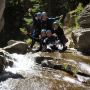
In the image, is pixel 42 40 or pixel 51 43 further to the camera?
pixel 51 43

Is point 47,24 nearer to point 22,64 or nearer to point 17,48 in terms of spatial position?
point 17,48

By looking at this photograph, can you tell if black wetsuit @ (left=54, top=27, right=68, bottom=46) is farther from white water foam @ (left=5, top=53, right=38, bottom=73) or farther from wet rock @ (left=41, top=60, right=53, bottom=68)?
wet rock @ (left=41, top=60, right=53, bottom=68)

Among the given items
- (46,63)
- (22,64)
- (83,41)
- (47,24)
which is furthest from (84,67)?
(47,24)

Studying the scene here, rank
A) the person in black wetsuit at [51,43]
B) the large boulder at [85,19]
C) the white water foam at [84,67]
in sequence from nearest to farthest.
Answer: the white water foam at [84,67], the person in black wetsuit at [51,43], the large boulder at [85,19]

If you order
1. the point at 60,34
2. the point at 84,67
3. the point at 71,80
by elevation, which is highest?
the point at 60,34

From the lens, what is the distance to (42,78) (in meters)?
9.38

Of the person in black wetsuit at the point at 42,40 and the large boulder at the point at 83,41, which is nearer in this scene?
the large boulder at the point at 83,41

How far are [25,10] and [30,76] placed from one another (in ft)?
95.8

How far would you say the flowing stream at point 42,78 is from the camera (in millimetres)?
8516

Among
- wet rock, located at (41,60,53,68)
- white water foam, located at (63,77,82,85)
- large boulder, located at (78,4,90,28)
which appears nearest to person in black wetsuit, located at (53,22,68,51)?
large boulder, located at (78,4,90,28)

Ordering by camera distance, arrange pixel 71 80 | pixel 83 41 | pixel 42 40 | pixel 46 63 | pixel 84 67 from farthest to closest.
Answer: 1. pixel 42 40
2. pixel 83 41
3. pixel 46 63
4. pixel 84 67
5. pixel 71 80

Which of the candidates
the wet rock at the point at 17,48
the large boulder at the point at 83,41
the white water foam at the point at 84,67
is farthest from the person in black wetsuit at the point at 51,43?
the white water foam at the point at 84,67

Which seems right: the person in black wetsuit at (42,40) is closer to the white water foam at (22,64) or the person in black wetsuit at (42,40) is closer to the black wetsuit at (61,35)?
the black wetsuit at (61,35)

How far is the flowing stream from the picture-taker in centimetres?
852
